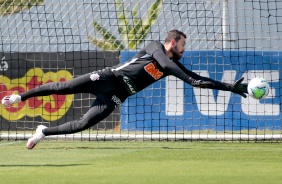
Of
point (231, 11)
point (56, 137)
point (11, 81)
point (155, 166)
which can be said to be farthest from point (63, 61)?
point (155, 166)

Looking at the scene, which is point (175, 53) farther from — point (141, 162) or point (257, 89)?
point (141, 162)

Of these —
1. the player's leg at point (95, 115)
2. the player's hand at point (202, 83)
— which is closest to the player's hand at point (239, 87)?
the player's hand at point (202, 83)

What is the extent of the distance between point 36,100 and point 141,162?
25.9ft

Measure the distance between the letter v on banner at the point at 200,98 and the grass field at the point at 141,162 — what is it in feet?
9.14

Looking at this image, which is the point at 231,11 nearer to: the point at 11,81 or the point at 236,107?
the point at 236,107

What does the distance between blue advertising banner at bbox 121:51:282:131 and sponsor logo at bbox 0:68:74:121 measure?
4.93ft

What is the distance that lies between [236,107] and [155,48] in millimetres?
5814

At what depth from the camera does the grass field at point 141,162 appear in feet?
29.1

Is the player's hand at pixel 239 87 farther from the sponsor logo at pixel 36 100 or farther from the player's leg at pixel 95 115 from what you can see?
the sponsor logo at pixel 36 100

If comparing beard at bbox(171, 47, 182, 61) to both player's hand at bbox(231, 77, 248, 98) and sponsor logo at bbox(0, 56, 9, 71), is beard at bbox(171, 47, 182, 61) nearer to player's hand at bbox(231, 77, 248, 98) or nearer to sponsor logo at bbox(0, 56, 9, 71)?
player's hand at bbox(231, 77, 248, 98)

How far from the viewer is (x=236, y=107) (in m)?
17.4

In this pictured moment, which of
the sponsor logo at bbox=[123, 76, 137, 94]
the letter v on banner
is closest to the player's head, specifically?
the sponsor logo at bbox=[123, 76, 137, 94]

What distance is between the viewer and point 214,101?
17.6m

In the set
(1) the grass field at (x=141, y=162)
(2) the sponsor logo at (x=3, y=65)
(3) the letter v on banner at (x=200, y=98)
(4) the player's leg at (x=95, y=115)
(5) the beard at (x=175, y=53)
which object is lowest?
(1) the grass field at (x=141, y=162)
